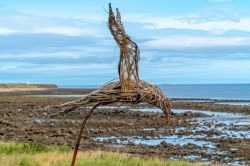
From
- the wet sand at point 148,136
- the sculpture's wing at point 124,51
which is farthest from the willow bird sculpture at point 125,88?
the wet sand at point 148,136

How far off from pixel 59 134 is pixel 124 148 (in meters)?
5.96

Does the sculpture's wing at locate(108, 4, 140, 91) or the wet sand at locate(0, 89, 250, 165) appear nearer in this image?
the sculpture's wing at locate(108, 4, 140, 91)

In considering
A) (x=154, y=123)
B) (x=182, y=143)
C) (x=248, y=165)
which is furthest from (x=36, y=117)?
(x=248, y=165)

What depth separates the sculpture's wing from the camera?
7.98 metres

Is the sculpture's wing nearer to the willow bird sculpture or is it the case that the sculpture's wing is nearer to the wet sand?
the willow bird sculpture

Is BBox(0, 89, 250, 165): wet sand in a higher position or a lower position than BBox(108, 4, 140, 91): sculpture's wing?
lower

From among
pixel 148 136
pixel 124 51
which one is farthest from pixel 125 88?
pixel 148 136

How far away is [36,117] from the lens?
3903cm

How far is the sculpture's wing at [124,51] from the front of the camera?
7984 millimetres

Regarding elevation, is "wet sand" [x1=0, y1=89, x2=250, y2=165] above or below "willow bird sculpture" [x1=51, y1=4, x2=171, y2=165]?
below

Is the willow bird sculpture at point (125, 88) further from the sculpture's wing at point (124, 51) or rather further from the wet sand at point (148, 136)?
the wet sand at point (148, 136)

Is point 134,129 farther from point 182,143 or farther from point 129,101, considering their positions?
point 129,101

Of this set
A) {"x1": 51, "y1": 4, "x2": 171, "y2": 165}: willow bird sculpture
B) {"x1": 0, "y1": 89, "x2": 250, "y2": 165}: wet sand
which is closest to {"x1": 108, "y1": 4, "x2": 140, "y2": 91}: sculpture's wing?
{"x1": 51, "y1": 4, "x2": 171, "y2": 165}: willow bird sculpture

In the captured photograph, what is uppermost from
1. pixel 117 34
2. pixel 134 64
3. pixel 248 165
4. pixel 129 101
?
pixel 117 34
